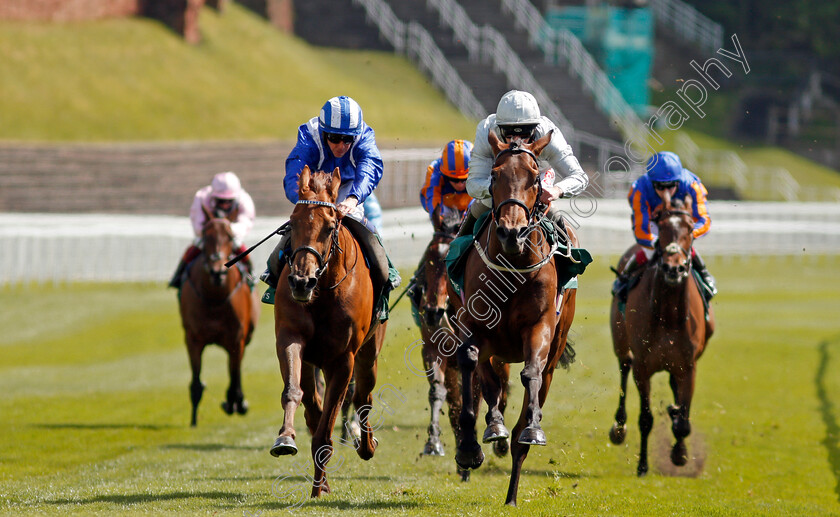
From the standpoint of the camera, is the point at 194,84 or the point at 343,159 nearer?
the point at 343,159

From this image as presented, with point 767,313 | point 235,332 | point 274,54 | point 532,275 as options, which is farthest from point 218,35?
point 532,275

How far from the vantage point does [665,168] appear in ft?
33.3

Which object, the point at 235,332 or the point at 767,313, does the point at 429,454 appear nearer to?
the point at 235,332

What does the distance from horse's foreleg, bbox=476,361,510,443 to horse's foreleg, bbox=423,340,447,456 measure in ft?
6.86

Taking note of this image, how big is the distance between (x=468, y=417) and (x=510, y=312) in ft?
2.44

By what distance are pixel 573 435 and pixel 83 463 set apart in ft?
15.5

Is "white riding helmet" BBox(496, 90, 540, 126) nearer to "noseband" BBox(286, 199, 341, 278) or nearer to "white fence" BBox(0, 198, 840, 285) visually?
"noseband" BBox(286, 199, 341, 278)

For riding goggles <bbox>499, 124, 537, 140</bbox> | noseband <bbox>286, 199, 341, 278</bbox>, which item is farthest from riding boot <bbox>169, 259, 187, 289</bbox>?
riding goggles <bbox>499, 124, 537, 140</bbox>

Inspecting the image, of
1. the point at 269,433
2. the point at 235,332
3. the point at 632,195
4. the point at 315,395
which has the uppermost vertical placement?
the point at 632,195

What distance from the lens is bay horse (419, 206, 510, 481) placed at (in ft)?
31.5

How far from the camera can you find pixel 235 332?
12.2 metres

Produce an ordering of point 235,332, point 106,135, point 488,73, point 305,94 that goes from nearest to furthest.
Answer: point 235,332, point 106,135, point 305,94, point 488,73

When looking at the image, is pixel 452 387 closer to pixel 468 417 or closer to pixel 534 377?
pixel 468 417

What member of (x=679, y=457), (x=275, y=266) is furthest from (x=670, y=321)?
(x=275, y=266)
